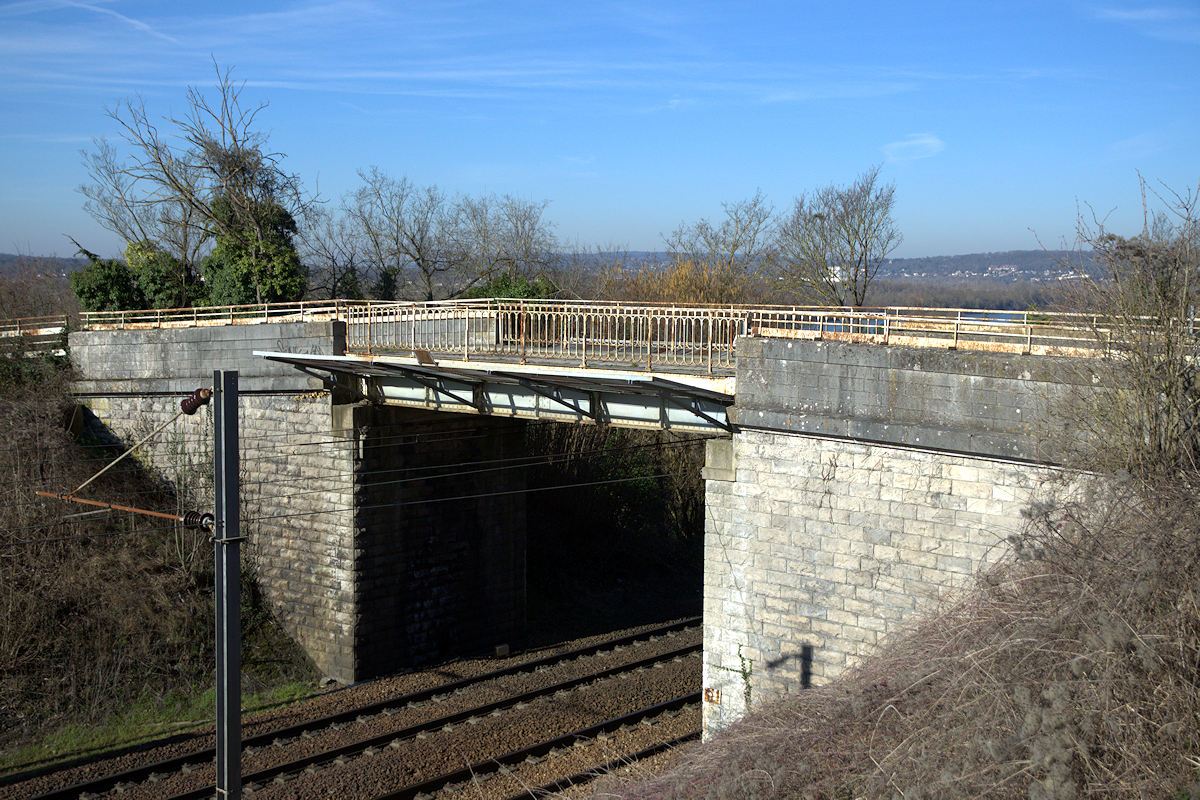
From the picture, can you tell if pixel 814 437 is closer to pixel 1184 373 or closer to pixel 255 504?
pixel 1184 373

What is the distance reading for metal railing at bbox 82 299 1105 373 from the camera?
10.4m

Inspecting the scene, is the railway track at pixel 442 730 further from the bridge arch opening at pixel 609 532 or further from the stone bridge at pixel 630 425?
the bridge arch opening at pixel 609 532

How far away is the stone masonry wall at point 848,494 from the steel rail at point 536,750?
2382 mm

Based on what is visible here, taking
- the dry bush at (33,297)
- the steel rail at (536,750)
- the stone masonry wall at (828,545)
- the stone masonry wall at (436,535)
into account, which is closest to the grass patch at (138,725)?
the stone masonry wall at (436,535)

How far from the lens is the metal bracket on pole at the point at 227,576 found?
8.19m

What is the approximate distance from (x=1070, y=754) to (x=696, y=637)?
12.5m

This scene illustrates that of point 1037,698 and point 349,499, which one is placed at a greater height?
point 1037,698

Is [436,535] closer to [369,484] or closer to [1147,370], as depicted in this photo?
[369,484]

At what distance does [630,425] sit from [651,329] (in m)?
1.41

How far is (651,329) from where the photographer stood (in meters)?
12.8

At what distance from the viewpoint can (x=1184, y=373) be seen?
29.6 ft

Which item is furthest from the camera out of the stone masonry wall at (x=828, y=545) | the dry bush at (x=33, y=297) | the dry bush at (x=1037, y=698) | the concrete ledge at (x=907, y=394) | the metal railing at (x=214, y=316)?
the dry bush at (x=33, y=297)

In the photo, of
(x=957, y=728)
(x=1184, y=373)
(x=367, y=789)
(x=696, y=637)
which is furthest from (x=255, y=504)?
(x=1184, y=373)

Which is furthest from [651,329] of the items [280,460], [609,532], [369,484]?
[609,532]
